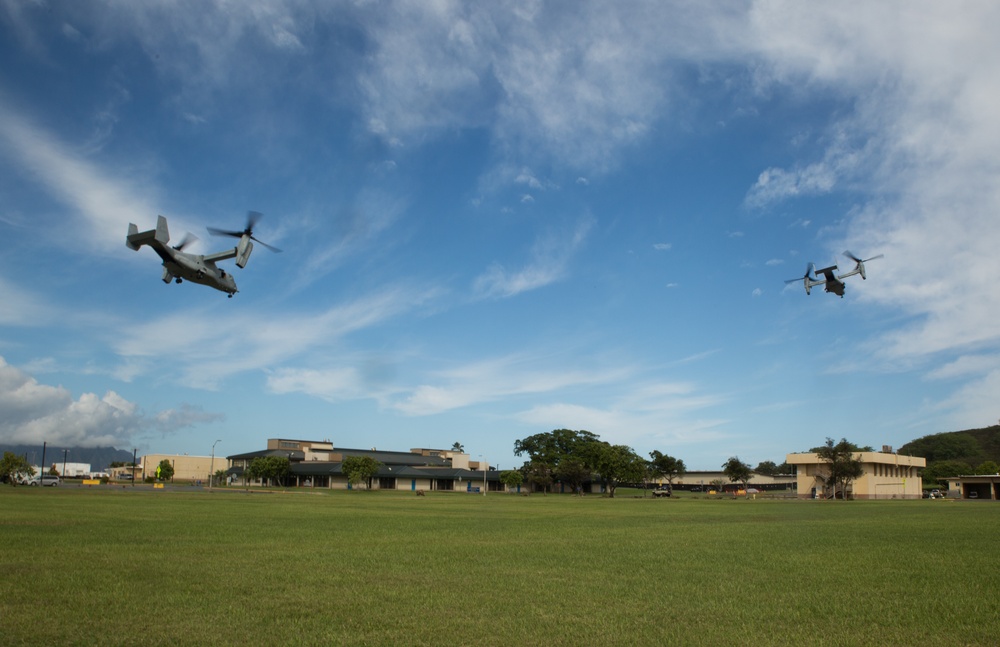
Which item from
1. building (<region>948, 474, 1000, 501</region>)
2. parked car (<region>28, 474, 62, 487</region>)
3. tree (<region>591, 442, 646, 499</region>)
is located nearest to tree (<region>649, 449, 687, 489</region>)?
tree (<region>591, 442, 646, 499</region>)

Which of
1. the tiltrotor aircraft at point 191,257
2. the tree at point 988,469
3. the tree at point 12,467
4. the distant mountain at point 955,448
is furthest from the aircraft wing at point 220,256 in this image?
the distant mountain at point 955,448

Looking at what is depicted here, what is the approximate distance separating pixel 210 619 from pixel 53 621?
6.82 feet

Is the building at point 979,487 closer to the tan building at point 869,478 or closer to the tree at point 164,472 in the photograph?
the tan building at point 869,478

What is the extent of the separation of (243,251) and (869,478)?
276ft

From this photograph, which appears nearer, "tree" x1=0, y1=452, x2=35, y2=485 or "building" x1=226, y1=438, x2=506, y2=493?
"tree" x1=0, y1=452, x2=35, y2=485

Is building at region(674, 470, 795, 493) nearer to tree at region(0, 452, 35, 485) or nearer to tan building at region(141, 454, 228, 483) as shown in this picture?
tan building at region(141, 454, 228, 483)

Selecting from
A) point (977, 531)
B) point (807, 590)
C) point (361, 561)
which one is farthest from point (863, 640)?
point (977, 531)

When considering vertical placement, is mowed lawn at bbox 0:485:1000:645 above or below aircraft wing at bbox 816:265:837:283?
below

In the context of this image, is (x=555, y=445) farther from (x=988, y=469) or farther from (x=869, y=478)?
(x=988, y=469)

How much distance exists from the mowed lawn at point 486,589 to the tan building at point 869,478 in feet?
238

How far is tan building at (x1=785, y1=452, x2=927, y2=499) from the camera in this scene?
89250mm

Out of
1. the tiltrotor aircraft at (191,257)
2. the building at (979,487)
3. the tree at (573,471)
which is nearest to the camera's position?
the tiltrotor aircraft at (191,257)

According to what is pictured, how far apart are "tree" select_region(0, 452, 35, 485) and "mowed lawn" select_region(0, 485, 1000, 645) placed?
7734cm

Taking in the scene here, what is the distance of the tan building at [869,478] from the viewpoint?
8925cm
